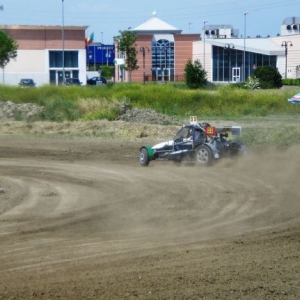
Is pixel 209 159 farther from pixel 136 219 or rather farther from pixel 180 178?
pixel 136 219

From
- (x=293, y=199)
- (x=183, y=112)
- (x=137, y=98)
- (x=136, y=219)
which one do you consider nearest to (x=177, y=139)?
(x=293, y=199)

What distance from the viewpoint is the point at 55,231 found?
12586mm

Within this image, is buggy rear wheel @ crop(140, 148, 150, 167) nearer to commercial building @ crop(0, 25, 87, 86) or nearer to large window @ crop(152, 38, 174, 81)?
commercial building @ crop(0, 25, 87, 86)

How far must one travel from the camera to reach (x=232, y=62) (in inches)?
3971

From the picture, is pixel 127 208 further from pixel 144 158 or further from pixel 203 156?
pixel 144 158

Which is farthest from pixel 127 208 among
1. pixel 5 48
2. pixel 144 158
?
pixel 5 48

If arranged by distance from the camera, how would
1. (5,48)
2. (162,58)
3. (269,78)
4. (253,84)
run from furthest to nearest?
1. (162,58)
2. (5,48)
3. (269,78)
4. (253,84)

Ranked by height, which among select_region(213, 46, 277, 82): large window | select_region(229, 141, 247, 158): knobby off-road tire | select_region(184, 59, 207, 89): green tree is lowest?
select_region(229, 141, 247, 158): knobby off-road tire

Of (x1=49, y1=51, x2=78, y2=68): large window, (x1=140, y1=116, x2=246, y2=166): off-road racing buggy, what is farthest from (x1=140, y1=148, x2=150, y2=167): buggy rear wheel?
(x1=49, y1=51, x2=78, y2=68): large window

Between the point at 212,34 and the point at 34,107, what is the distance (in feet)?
297

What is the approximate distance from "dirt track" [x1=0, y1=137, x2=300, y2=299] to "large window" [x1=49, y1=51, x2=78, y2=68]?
72.9 m

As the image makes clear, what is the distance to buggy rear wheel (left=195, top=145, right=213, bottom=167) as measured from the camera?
20.2 metres

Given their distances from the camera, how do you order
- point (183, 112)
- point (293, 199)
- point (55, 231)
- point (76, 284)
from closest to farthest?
point (76, 284) → point (55, 231) → point (293, 199) → point (183, 112)

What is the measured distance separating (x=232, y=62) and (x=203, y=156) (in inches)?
3223
